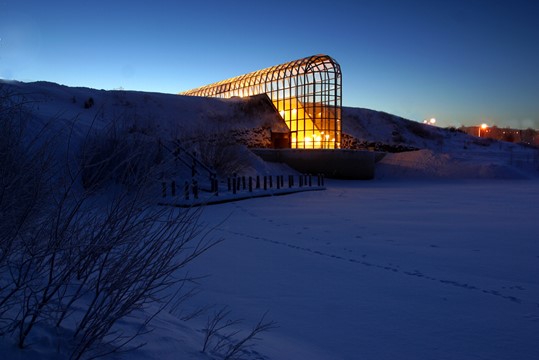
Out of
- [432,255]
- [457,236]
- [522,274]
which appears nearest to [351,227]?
[457,236]

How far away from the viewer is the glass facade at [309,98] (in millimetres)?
30203

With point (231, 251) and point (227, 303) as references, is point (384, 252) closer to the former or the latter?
point (231, 251)

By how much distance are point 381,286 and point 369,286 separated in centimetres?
14

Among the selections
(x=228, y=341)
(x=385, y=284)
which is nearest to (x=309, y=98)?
(x=385, y=284)

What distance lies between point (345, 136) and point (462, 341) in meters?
42.3

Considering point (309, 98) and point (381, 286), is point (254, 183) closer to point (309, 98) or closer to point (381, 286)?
point (309, 98)

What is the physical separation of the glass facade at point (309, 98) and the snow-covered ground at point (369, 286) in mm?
18096

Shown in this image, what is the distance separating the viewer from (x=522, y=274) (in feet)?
19.5

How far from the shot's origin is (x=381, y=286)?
5508mm

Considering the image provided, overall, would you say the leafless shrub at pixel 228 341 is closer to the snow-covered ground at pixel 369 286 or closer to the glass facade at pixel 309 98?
the snow-covered ground at pixel 369 286

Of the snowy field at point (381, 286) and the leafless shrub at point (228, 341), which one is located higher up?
the leafless shrub at point (228, 341)

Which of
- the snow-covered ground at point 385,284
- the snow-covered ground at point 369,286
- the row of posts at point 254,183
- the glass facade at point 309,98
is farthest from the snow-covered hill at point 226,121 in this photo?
the snow-covered ground at point 385,284

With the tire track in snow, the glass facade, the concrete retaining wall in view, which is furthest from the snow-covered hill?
the tire track in snow

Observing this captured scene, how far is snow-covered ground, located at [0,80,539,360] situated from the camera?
12.0 ft
